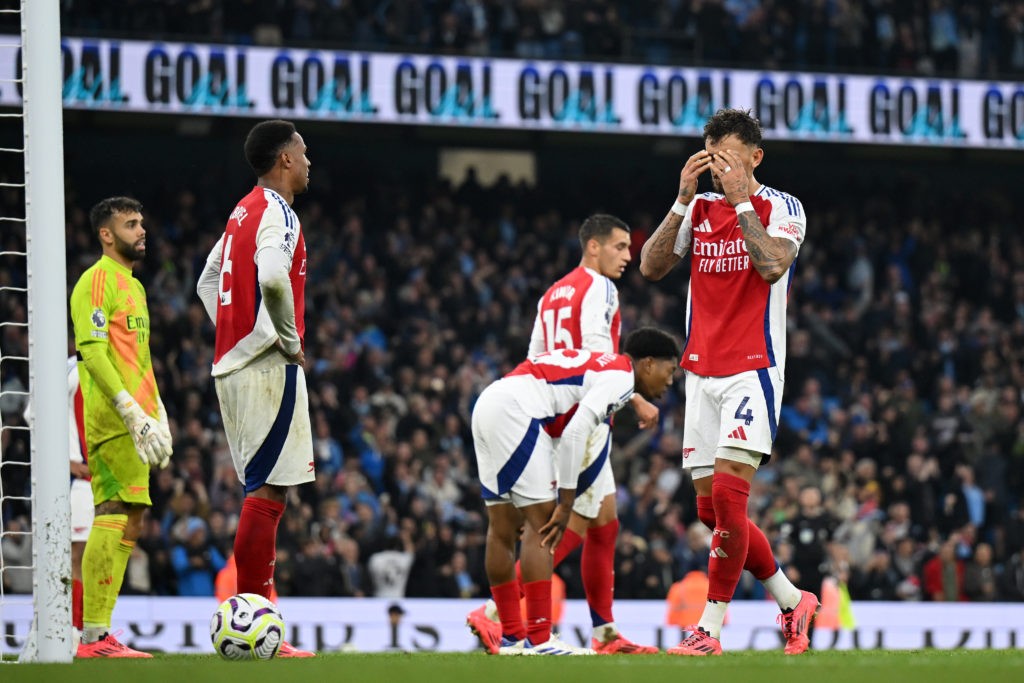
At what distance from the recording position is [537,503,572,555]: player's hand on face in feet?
23.7

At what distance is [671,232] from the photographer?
Result: 7.26m

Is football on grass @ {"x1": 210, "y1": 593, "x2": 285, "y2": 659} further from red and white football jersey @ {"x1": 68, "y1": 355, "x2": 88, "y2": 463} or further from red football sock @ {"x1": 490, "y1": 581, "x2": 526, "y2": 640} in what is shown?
red and white football jersey @ {"x1": 68, "y1": 355, "x2": 88, "y2": 463}

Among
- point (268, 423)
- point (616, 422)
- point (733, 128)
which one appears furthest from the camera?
point (616, 422)

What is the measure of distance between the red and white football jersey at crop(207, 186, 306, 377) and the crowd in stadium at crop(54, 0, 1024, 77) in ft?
40.5

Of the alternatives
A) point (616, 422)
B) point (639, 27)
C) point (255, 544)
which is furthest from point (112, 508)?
point (639, 27)

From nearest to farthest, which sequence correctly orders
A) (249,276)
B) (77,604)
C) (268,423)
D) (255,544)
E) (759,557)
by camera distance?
(255,544), (268,423), (249,276), (759,557), (77,604)

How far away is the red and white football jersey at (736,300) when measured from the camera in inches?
275

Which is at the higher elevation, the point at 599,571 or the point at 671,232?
the point at 671,232

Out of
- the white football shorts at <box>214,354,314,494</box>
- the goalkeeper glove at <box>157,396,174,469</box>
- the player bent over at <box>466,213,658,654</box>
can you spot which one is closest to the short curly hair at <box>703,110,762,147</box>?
the player bent over at <box>466,213,658,654</box>

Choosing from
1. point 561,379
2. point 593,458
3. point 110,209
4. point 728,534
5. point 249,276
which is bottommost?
point 728,534

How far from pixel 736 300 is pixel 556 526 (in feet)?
4.32

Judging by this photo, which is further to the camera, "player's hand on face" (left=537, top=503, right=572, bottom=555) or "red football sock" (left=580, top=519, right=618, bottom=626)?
"red football sock" (left=580, top=519, right=618, bottom=626)

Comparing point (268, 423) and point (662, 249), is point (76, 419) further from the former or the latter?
point (662, 249)

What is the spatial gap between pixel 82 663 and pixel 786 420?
1388 centimetres
